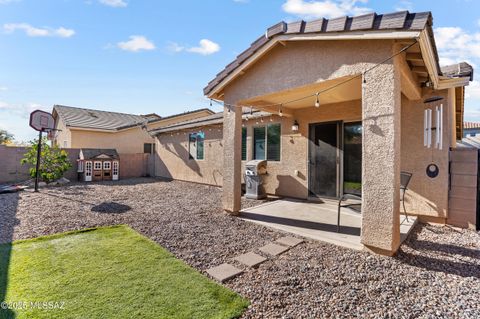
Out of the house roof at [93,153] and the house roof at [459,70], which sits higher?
the house roof at [459,70]

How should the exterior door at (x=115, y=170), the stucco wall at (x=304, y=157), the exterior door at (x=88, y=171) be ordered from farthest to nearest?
the exterior door at (x=115, y=170), the exterior door at (x=88, y=171), the stucco wall at (x=304, y=157)

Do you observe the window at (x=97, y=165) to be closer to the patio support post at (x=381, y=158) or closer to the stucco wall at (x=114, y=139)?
the stucco wall at (x=114, y=139)

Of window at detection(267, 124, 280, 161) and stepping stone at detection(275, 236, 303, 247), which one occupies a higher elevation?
window at detection(267, 124, 280, 161)

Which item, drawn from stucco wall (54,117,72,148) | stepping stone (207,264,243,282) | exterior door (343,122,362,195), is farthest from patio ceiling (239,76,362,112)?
A: stucco wall (54,117,72,148)

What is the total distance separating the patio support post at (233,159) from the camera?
607cm

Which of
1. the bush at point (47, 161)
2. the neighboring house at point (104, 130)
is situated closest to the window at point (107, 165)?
the bush at point (47, 161)

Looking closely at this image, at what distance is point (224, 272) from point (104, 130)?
18.5m

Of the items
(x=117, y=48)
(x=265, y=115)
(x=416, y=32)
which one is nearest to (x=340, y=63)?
(x=416, y=32)

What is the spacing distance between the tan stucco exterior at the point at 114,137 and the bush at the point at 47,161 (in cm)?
495

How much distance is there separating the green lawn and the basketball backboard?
9401mm

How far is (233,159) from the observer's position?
240 inches

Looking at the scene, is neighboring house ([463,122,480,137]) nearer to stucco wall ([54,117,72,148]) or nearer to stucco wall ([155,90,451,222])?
stucco wall ([155,90,451,222])

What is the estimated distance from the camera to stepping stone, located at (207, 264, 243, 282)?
3.09 meters

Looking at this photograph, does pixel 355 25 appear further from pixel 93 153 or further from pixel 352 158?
pixel 93 153
